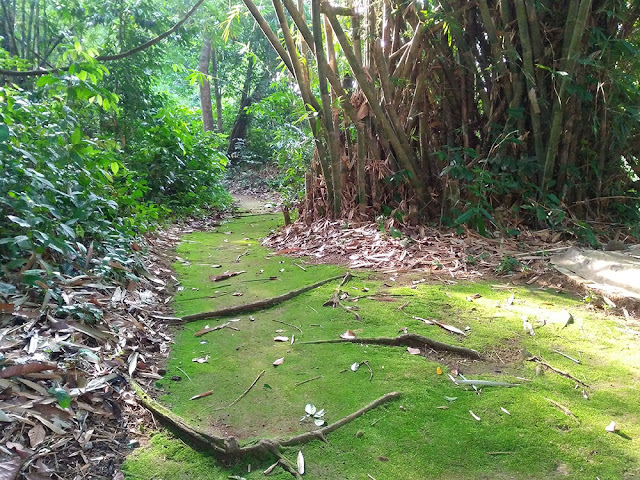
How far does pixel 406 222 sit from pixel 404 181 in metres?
0.38

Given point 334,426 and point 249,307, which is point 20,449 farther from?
point 249,307

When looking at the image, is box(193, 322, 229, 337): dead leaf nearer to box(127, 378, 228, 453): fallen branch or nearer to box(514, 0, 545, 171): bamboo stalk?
box(127, 378, 228, 453): fallen branch

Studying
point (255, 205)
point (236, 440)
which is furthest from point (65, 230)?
point (255, 205)

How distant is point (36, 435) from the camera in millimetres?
1444

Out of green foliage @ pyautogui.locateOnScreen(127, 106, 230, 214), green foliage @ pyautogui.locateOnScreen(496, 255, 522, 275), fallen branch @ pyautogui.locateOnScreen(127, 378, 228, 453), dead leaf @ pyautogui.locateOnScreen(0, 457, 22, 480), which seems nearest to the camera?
dead leaf @ pyautogui.locateOnScreen(0, 457, 22, 480)

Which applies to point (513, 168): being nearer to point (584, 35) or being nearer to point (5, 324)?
point (584, 35)

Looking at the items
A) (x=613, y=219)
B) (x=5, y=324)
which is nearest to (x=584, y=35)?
(x=613, y=219)

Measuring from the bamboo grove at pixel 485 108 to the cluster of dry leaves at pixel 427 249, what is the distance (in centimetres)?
20

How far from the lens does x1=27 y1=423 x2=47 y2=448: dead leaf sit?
4.66 feet

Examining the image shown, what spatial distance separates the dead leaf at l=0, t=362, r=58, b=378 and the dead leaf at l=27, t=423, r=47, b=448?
0.75 ft

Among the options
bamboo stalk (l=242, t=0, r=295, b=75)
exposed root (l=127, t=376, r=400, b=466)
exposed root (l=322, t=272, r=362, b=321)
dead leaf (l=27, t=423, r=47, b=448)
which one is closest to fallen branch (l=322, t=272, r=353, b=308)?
exposed root (l=322, t=272, r=362, b=321)

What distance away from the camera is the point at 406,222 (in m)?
4.13

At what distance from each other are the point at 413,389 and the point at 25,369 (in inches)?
55.6

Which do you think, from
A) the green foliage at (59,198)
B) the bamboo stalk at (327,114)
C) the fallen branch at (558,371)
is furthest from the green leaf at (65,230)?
the bamboo stalk at (327,114)
